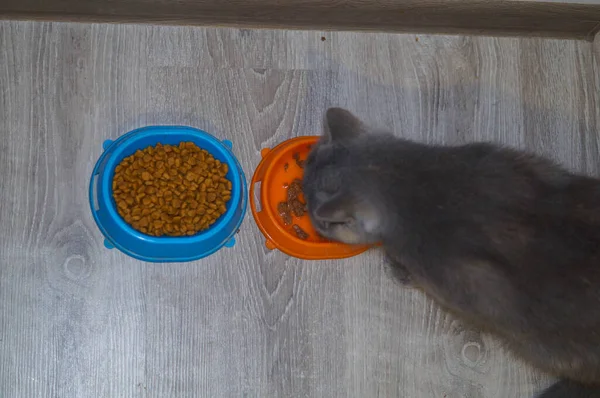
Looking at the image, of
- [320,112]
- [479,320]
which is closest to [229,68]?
[320,112]

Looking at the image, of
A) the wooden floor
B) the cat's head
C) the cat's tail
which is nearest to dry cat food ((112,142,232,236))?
the wooden floor

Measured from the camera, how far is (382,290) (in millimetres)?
1864

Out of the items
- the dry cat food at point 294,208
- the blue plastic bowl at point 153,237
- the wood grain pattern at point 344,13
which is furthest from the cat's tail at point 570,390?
Answer: the wood grain pattern at point 344,13

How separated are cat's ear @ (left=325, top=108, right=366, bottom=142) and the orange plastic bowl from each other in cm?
16

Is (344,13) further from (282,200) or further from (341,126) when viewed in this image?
(282,200)

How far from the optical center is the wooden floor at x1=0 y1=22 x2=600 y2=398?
1.77 meters

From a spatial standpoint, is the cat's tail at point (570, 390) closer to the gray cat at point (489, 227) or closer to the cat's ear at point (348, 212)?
the gray cat at point (489, 227)

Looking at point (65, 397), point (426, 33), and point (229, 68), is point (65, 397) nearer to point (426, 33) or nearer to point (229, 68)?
point (229, 68)

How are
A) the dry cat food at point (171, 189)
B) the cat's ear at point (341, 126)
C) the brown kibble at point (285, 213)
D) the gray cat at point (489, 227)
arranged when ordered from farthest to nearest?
the brown kibble at point (285, 213) → the dry cat food at point (171, 189) → the cat's ear at point (341, 126) → the gray cat at point (489, 227)

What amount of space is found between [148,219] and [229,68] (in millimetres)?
549

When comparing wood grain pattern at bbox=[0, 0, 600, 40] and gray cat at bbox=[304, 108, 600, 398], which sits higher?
wood grain pattern at bbox=[0, 0, 600, 40]

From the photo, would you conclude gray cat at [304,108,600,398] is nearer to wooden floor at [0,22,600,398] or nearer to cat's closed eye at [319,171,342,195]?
cat's closed eye at [319,171,342,195]

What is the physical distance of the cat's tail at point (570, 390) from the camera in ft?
5.30

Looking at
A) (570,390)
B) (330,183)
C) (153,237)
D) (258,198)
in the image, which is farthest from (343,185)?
(570,390)
